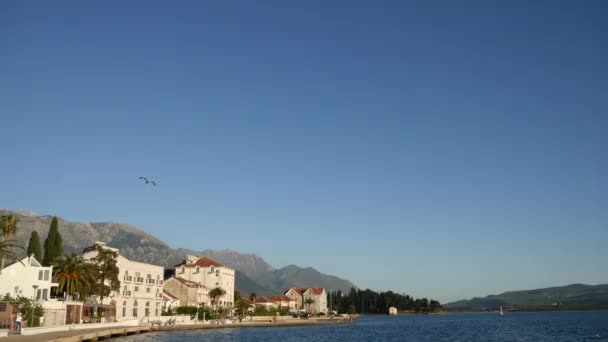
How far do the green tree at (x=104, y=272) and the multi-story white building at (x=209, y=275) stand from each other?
67952 millimetres

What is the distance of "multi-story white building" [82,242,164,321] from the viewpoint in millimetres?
122625

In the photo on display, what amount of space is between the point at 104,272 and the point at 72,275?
1351 cm

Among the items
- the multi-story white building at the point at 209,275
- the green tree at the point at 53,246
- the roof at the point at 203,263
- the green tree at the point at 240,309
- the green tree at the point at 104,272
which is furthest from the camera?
the roof at the point at 203,263

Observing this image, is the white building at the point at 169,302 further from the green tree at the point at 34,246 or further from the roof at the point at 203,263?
the green tree at the point at 34,246

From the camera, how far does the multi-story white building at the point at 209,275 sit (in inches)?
7018

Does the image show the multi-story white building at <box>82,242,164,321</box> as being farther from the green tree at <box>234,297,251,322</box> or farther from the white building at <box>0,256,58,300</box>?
the white building at <box>0,256,58,300</box>

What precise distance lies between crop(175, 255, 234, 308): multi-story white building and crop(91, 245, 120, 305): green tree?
6795cm

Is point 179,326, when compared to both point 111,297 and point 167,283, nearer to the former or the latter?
point 111,297

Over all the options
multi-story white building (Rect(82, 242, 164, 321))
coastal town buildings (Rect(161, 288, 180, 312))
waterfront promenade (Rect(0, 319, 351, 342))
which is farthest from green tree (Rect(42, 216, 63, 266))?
coastal town buildings (Rect(161, 288, 180, 312))

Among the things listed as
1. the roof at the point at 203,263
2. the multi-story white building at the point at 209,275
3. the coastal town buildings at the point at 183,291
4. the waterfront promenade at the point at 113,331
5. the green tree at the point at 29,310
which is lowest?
the waterfront promenade at the point at 113,331

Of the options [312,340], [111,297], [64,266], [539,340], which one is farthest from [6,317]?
[539,340]

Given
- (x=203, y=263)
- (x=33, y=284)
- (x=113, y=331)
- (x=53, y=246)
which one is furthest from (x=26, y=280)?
(x=203, y=263)

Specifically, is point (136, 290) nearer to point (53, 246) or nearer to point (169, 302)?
point (169, 302)

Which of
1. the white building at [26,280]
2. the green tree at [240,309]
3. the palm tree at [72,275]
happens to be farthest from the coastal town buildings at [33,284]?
the green tree at [240,309]
